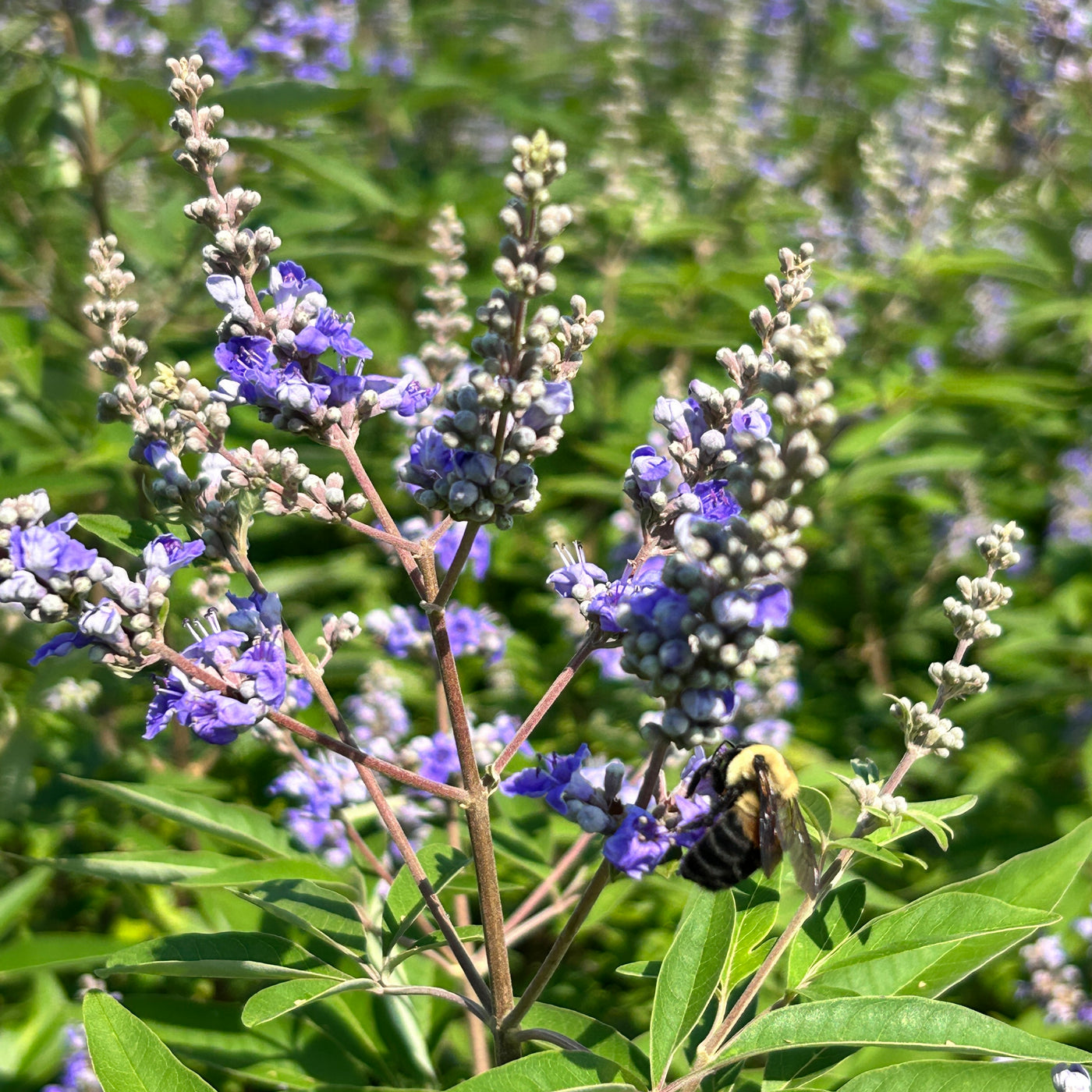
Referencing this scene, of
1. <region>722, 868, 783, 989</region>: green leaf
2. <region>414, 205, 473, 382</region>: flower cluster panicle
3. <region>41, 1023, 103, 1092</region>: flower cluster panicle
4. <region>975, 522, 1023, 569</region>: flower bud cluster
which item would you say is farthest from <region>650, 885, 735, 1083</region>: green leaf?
<region>41, 1023, 103, 1092</region>: flower cluster panicle

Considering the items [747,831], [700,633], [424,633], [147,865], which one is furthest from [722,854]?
[424,633]

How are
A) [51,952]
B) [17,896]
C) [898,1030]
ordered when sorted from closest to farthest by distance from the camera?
1. [898,1030]
2. [51,952]
3. [17,896]

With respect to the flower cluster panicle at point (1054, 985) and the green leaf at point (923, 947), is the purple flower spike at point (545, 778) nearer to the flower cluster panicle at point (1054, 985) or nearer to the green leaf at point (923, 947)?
the green leaf at point (923, 947)

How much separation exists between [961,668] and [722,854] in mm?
660

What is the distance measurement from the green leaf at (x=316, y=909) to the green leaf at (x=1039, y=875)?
1367mm

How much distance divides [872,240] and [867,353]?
1.43 meters

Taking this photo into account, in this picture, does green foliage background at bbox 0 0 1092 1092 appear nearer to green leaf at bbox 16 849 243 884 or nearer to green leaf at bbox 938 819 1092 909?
green leaf at bbox 16 849 243 884

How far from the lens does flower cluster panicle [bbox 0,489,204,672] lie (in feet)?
6.18

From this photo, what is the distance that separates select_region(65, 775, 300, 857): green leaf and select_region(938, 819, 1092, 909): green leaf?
1.78 metres

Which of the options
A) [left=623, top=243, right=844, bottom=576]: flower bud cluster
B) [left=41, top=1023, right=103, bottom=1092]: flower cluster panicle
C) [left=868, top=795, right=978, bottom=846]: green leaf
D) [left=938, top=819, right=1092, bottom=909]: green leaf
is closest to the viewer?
[left=623, top=243, right=844, bottom=576]: flower bud cluster

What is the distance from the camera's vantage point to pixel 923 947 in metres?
2.31

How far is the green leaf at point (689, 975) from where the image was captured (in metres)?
2.14

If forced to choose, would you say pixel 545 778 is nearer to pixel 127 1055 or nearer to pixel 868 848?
pixel 868 848

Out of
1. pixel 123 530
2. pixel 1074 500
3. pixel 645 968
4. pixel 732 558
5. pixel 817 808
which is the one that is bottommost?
pixel 1074 500
